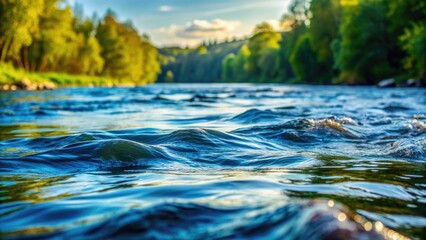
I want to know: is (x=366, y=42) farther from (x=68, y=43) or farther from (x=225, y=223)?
(x=225, y=223)

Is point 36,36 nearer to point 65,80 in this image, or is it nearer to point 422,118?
point 65,80

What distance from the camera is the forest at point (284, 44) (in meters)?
33.1

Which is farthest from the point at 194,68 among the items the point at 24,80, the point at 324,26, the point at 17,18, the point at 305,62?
the point at 24,80

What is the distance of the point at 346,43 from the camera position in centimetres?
3688

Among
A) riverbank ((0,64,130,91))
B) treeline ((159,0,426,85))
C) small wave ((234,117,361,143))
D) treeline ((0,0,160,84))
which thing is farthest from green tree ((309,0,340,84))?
small wave ((234,117,361,143))

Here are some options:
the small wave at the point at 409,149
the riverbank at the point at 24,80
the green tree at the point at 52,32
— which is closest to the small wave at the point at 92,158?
the small wave at the point at 409,149

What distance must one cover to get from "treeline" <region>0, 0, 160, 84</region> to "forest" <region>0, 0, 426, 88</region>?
0.07 m

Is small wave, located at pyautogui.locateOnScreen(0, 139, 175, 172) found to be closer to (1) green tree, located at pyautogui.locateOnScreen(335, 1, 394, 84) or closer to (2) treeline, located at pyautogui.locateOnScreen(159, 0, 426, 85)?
(2) treeline, located at pyautogui.locateOnScreen(159, 0, 426, 85)

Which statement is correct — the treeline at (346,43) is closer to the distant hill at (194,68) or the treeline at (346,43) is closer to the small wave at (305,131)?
the small wave at (305,131)

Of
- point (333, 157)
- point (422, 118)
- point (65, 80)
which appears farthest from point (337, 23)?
point (333, 157)

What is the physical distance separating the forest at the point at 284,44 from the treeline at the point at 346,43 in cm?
7

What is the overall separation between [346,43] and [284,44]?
34.3 meters

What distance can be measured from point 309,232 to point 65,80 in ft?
138

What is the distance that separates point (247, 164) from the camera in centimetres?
362
